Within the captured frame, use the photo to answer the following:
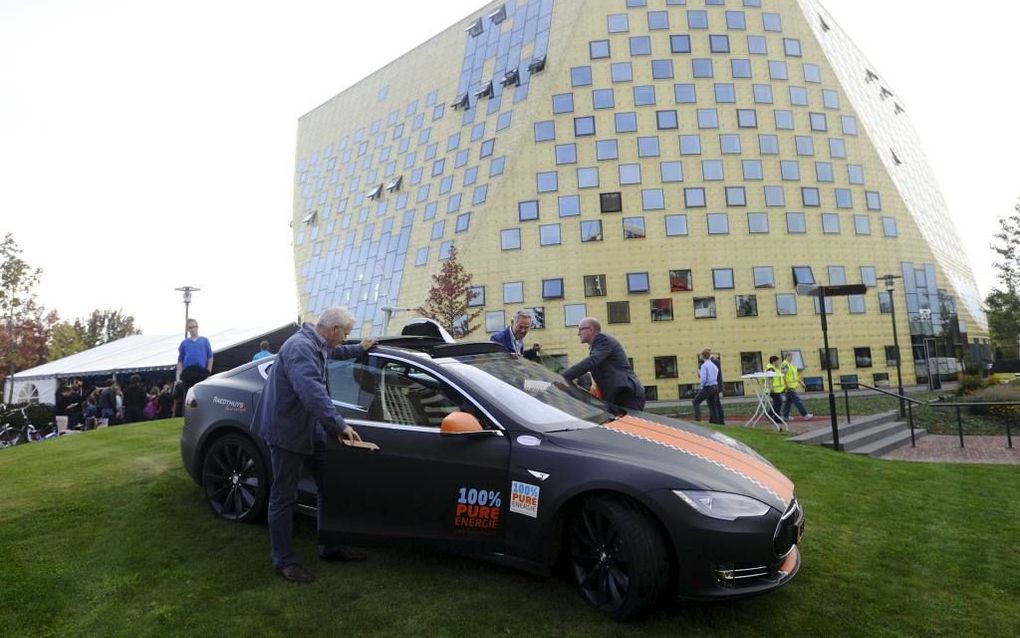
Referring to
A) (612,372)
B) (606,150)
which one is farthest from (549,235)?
(612,372)

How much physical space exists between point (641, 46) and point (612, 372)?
35.7 meters

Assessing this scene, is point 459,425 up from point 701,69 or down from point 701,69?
down

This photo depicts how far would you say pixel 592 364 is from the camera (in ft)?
18.9

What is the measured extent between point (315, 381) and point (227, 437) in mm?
1614

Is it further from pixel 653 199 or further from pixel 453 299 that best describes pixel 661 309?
pixel 453 299

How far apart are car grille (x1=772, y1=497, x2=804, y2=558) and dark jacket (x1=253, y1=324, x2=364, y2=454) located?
256cm

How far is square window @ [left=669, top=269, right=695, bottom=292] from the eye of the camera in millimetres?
33969

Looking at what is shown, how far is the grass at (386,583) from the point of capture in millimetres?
3223

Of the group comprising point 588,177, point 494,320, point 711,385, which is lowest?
point 711,385

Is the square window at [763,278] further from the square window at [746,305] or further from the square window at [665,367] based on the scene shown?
the square window at [665,367]

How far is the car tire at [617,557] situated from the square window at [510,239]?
32725 mm

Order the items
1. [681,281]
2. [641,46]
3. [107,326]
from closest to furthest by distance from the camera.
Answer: [681,281]
[641,46]
[107,326]

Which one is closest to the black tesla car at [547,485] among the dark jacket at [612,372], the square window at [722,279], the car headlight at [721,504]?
the car headlight at [721,504]

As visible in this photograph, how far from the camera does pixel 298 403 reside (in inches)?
151
